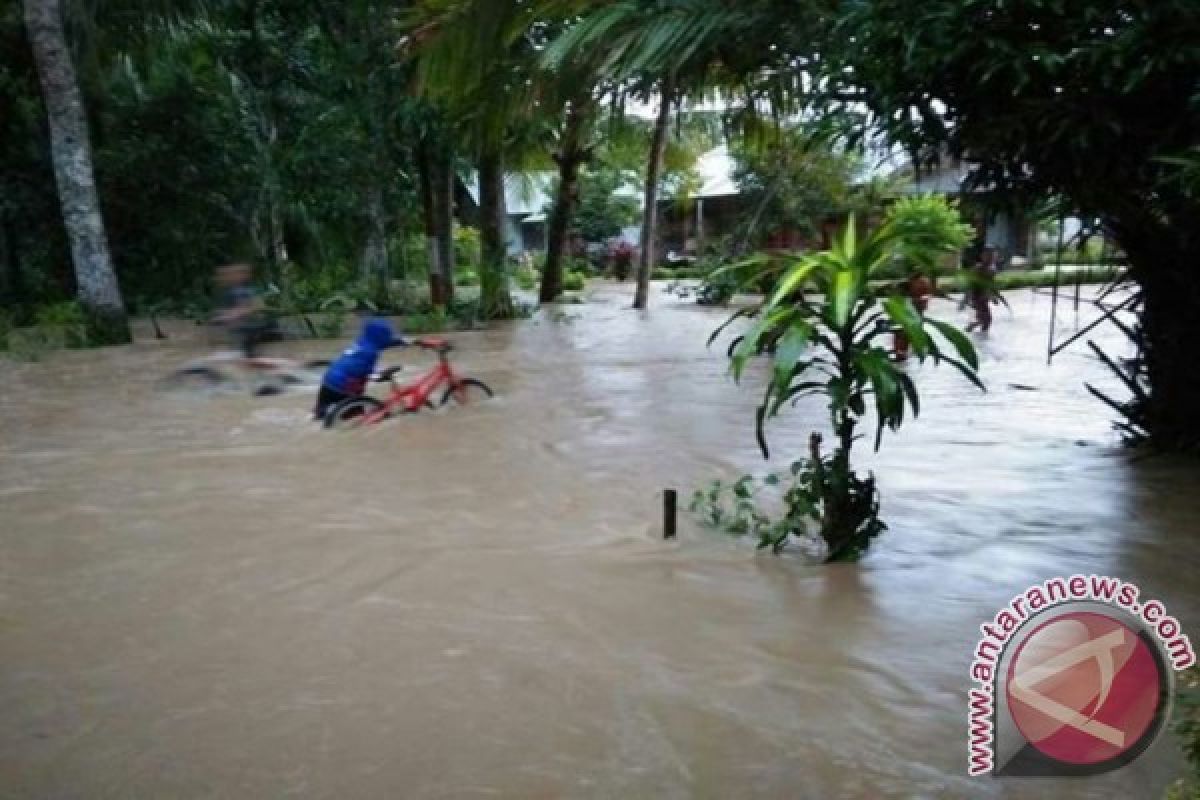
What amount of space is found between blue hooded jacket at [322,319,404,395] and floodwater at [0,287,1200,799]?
16.8 inches

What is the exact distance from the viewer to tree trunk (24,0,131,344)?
1329cm

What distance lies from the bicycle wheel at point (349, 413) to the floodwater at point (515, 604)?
19cm

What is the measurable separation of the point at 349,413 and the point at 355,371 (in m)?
0.35

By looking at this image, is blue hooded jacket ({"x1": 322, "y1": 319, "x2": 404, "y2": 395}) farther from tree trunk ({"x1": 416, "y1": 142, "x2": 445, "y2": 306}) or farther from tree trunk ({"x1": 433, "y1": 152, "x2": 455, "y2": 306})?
tree trunk ({"x1": 433, "y1": 152, "x2": 455, "y2": 306})

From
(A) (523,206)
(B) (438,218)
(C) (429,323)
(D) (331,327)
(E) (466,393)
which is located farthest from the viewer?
(A) (523,206)

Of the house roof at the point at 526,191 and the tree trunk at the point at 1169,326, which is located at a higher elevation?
the house roof at the point at 526,191

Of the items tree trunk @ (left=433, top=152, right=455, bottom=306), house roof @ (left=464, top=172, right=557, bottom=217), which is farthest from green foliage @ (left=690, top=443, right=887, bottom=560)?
house roof @ (left=464, top=172, right=557, bottom=217)

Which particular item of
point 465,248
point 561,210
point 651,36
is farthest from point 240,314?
point 465,248

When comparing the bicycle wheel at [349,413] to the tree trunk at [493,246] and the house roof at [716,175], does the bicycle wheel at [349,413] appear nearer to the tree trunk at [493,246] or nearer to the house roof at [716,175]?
the tree trunk at [493,246]

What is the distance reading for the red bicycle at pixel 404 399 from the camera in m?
8.30

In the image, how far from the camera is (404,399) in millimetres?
8617

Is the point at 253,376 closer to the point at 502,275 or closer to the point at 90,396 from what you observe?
the point at 90,396

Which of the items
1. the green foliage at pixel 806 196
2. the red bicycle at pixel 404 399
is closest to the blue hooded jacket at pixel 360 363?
the red bicycle at pixel 404 399

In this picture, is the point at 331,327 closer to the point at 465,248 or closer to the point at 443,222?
the point at 443,222
